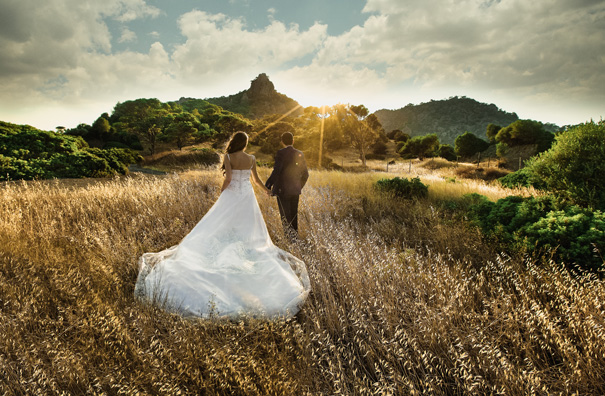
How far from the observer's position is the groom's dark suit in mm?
5730

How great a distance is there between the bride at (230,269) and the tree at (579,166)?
5110 mm

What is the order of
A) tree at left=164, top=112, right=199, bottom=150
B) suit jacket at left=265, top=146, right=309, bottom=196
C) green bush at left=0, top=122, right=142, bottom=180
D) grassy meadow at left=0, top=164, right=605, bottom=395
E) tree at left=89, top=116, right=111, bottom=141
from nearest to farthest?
grassy meadow at left=0, top=164, right=605, bottom=395
suit jacket at left=265, top=146, right=309, bottom=196
green bush at left=0, top=122, right=142, bottom=180
tree at left=164, top=112, right=199, bottom=150
tree at left=89, top=116, right=111, bottom=141

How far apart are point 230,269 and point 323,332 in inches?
67.0

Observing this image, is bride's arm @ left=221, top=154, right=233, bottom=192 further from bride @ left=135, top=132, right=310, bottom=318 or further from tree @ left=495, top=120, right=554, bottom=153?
tree @ left=495, top=120, right=554, bottom=153

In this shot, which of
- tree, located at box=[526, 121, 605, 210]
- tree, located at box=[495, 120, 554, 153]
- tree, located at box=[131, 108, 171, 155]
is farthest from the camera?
tree, located at box=[495, 120, 554, 153]

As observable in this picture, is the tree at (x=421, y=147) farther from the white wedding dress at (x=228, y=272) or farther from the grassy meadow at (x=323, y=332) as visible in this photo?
the white wedding dress at (x=228, y=272)

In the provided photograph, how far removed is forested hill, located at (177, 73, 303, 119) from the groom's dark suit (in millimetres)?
99085

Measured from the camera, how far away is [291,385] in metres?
1.90

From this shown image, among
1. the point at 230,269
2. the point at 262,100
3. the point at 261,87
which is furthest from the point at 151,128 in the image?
the point at 261,87

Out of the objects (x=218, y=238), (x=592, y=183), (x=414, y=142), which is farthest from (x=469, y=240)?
(x=414, y=142)

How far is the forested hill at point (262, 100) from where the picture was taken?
10222 cm

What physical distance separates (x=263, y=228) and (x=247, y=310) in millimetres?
1609

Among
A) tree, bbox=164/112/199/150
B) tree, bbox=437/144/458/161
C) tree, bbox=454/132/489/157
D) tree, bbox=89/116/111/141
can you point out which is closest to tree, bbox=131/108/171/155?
tree, bbox=164/112/199/150

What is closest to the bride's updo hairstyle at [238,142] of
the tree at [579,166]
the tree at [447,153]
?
the tree at [579,166]
